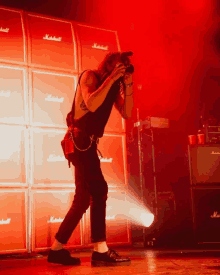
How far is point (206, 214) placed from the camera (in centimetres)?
Result: 393

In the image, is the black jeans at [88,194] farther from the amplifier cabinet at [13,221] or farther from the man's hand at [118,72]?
the amplifier cabinet at [13,221]

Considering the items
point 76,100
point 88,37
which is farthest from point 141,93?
point 76,100

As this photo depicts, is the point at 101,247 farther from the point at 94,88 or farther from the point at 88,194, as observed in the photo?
the point at 94,88

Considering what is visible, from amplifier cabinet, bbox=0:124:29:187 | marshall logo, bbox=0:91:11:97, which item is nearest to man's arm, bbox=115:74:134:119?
amplifier cabinet, bbox=0:124:29:187

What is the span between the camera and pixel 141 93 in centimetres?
491

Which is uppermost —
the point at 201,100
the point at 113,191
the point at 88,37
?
the point at 88,37

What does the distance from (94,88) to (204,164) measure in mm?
2015

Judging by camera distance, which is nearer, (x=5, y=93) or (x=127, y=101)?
(x=127, y=101)

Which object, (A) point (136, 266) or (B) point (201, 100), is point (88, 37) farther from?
(A) point (136, 266)

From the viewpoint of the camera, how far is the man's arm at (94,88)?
244cm

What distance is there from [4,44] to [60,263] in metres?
2.24

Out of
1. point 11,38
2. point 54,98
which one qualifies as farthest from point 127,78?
point 11,38

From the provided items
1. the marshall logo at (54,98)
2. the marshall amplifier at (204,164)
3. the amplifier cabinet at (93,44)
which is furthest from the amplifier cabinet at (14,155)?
the marshall amplifier at (204,164)

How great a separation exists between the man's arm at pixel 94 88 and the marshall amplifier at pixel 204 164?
1879mm
